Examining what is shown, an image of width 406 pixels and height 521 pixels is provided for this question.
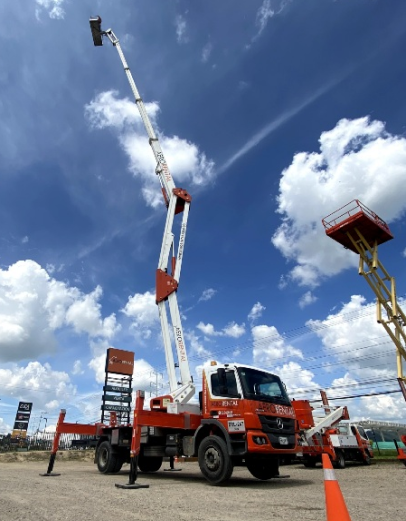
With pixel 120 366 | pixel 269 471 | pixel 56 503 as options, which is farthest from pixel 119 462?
pixel 120 366

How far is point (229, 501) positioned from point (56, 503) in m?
3.05

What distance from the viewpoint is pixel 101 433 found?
1334 centimetres

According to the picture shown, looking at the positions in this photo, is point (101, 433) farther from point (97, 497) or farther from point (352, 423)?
point (352, 423)

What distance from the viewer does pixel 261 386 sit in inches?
390

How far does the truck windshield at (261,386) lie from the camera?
376 inches

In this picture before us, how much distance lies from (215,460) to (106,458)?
5.57 m

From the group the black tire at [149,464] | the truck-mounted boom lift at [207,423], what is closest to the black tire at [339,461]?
the truck-mounted boom lift at [207,423]

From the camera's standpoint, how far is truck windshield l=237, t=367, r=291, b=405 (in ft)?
31.3

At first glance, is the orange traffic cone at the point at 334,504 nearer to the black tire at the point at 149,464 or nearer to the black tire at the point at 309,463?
the black tire at the point at 149,464

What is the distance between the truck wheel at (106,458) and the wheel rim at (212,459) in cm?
479

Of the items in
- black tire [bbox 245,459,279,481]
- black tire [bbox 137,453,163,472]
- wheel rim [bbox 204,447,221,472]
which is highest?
black tire [bbox 137,453,163,472]

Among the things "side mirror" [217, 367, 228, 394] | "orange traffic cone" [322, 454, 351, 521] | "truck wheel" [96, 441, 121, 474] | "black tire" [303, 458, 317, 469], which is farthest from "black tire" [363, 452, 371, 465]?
"orange traffic cone" [322, 454, 351, 521]

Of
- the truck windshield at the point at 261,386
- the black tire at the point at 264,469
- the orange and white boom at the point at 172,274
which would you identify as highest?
the orange and white boom at the point at 172,274

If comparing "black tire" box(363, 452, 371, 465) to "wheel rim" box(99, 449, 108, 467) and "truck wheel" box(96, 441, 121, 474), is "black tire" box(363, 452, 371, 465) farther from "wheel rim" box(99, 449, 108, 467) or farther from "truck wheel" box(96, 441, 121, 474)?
"wheel rim" box(99, 449, 108, 467)
